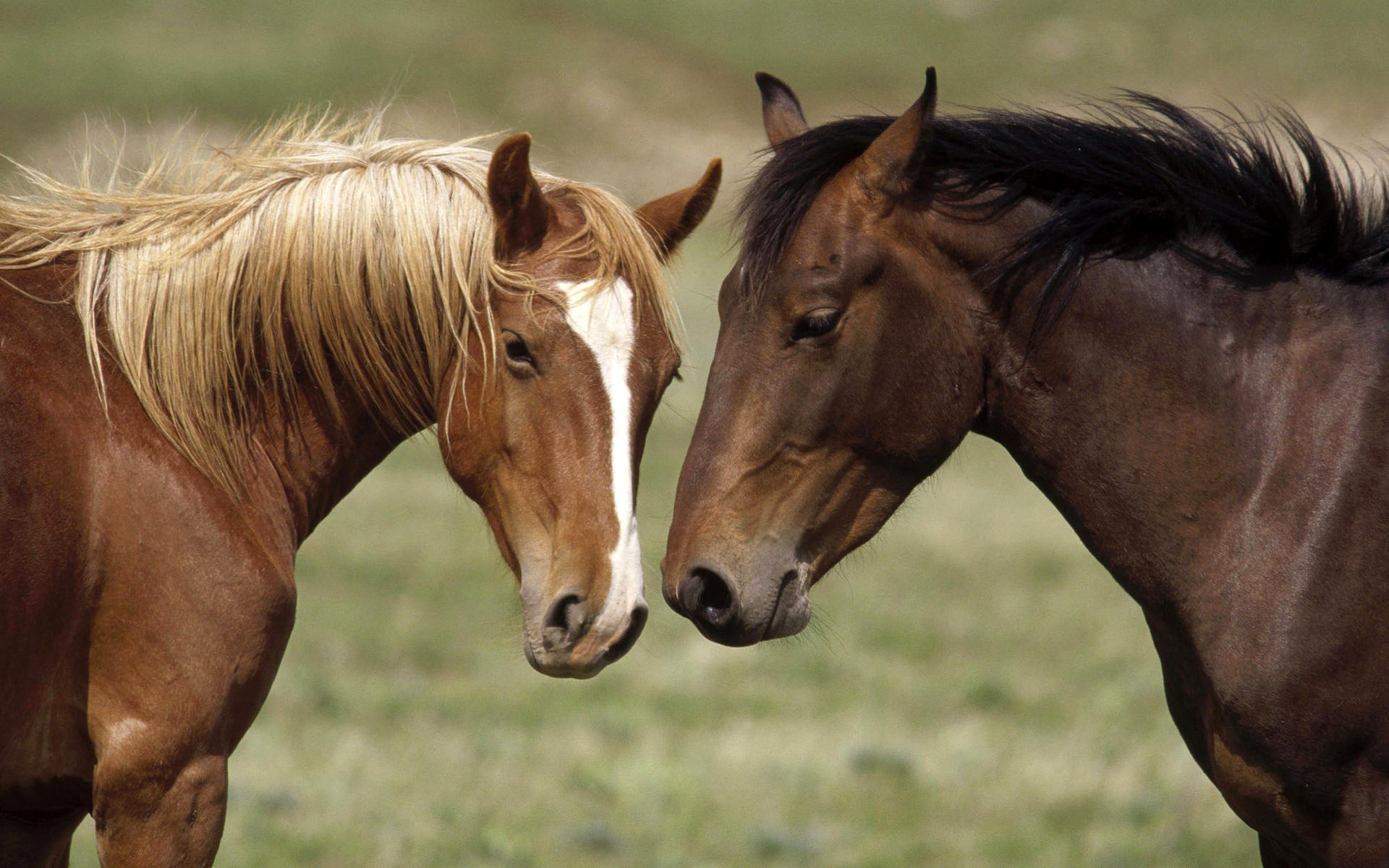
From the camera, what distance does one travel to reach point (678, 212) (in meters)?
3.66

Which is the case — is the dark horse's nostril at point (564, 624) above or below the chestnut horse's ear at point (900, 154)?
below

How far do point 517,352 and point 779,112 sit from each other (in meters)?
0.97

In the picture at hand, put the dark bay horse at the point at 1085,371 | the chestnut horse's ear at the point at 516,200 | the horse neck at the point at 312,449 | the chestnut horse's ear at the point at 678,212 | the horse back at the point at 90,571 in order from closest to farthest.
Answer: the horse back at the point at 90,571
the dark bay horse at the point at 1085,371
the chestnut horse's ear at the point at 516,200
the horse neck at the point at 312,449
the chestnut horse's ear at the point at 678,212

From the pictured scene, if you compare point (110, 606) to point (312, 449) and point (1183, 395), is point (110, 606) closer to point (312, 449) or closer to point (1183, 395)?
point (312, 449)

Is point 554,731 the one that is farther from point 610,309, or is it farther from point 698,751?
point 610,309

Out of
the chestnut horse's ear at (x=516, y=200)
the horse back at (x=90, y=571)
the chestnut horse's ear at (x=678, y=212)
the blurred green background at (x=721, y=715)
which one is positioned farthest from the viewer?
the blurred green background at (x=721, y=715)

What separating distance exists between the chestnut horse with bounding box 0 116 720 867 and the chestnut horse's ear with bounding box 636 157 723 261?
0.02 m

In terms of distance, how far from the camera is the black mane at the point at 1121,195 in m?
3.09


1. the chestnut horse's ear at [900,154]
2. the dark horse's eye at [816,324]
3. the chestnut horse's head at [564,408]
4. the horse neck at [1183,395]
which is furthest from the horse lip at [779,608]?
the chestnut horse's ear at [900,154]

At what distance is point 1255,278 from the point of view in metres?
3.09

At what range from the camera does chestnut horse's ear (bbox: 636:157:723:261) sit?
3619 millimetres

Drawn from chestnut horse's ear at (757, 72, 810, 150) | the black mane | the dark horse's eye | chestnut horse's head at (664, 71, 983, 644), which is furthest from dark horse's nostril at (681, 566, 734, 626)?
chestnut horse's ear at (757, 72, 810, 150)

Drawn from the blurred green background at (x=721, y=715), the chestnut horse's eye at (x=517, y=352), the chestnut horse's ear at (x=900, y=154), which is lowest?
the blurred green background at (x=721, y=715)

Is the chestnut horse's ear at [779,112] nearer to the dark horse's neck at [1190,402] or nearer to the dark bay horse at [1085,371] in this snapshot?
the dark bay horse at [1085,371]
